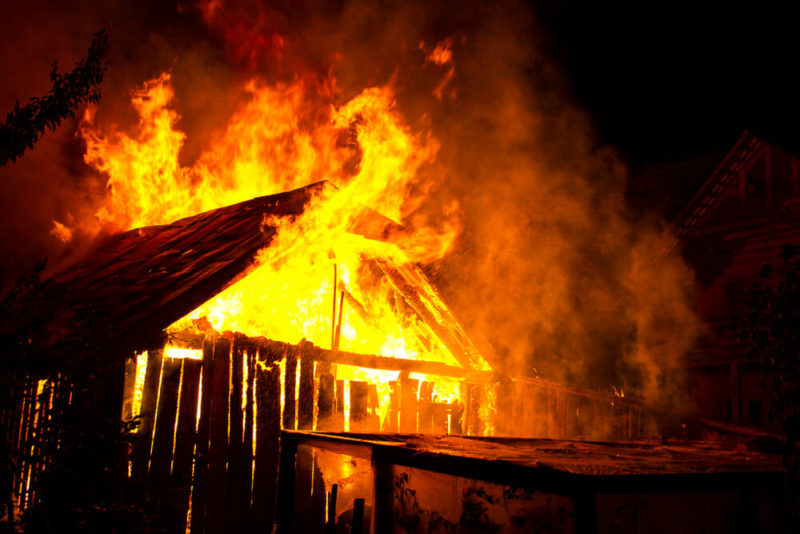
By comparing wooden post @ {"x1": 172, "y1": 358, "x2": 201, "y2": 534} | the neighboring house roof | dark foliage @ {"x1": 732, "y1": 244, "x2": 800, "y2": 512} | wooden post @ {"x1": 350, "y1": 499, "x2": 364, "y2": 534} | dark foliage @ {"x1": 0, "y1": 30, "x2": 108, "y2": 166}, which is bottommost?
wooden post @ {"x1": 350, "y1": 499, "x2": 364, "y2": 534}

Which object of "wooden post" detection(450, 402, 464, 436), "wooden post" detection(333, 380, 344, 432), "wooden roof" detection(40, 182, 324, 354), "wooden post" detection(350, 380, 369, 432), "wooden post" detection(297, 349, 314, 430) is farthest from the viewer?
"wooden post" detection(450, 402, 464, 436)

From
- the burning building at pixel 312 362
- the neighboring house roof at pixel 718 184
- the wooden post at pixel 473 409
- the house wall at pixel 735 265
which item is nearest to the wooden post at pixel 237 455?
the burning building at pixel 312 362

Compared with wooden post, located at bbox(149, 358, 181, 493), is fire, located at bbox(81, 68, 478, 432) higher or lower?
higher

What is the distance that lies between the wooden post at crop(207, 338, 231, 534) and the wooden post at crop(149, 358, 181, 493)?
0.41m

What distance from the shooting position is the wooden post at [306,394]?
754cm

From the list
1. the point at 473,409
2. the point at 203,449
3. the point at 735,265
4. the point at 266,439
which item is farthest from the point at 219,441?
the point at 735,265

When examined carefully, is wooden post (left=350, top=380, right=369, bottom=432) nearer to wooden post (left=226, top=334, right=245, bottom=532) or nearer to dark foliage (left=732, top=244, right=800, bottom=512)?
wooden post (left=226, top=334, right=245, bottom=532)

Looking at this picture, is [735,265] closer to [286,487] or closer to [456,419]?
[456,419]

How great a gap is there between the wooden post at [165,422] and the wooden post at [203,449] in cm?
29

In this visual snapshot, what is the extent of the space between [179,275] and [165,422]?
171cm

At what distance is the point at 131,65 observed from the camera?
15742 millimetres

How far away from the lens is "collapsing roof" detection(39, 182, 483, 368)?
245 inches

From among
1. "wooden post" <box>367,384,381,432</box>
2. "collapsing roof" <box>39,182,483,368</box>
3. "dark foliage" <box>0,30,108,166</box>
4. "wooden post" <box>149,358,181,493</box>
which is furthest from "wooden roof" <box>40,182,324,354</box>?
"wooden post" <box>367,384,381,432</box>

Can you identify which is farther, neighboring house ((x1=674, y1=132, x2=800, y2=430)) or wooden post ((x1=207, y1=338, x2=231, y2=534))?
neighboring house ((x1=674, y1=132, x2=800, y2=430))
